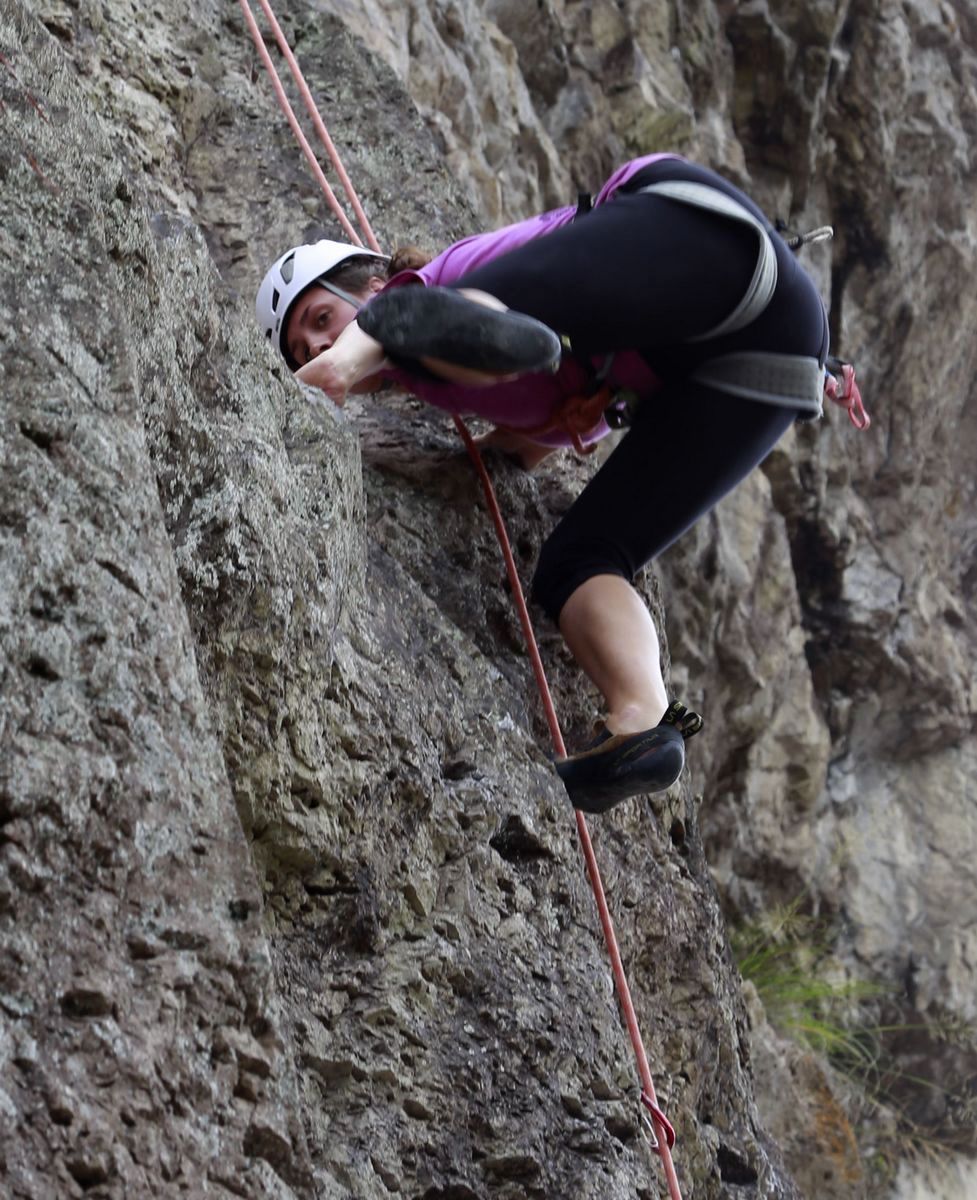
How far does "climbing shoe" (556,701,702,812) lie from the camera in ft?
7.26

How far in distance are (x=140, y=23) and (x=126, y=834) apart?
8.84 feet

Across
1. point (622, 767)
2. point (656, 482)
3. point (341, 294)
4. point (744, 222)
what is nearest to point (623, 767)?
point (622, 767)

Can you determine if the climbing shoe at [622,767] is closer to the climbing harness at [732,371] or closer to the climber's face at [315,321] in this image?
the climbing harness at [732,371]

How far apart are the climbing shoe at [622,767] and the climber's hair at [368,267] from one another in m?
0.97

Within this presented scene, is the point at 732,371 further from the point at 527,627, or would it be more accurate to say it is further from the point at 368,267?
the point at 368,267

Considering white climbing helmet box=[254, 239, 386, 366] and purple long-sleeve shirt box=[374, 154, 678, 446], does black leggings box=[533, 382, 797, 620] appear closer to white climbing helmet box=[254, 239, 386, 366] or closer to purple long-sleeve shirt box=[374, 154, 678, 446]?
purple long-sleeve shirt box=[374, 154, 678, 446]

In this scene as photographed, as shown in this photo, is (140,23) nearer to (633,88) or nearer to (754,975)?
(633,88)

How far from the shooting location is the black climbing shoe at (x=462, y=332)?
2.15 meters

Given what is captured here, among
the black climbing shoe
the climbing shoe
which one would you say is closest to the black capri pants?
the black climbing shoe

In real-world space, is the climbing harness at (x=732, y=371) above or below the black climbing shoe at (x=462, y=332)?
below

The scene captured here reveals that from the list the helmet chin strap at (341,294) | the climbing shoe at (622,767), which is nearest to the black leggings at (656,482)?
the climbing shoe at (622,767)

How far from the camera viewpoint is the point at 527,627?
8.75ft

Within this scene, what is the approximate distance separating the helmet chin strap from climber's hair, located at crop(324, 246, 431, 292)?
15 millimetres

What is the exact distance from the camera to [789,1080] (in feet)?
14.8
